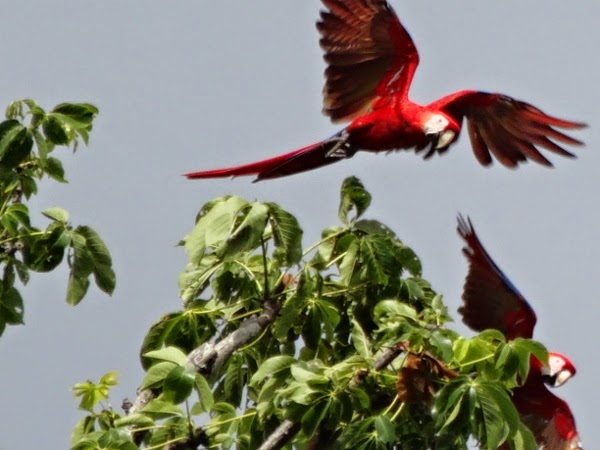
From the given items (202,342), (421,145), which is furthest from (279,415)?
(421,145)

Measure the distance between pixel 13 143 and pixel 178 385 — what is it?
0.80 m

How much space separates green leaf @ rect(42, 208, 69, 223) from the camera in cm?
336

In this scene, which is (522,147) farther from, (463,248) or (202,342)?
(202,342)

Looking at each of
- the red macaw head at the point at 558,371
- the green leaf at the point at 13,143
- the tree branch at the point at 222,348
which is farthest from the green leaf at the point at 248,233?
the red macaw head at the point at 558,371

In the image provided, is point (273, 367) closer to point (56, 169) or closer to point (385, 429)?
point (385, 429)

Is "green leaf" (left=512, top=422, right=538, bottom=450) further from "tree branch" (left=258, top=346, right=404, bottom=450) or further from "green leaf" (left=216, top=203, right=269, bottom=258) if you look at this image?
"green leaf" (left=216, top=203, right=269, bottom=258)

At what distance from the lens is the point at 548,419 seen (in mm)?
5465

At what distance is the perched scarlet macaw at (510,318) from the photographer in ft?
17.3

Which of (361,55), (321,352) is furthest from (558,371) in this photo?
(321,352)

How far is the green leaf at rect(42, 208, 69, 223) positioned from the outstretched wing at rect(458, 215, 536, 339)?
233cm

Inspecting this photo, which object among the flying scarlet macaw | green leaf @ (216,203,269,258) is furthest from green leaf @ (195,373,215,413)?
the flying scarlet macaw

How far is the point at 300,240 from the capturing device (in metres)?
3.36

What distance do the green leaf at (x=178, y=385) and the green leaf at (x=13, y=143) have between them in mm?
730

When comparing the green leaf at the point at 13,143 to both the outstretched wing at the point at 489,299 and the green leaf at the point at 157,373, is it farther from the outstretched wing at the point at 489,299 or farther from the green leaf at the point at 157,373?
the outstretched wing at the point at 489,299
